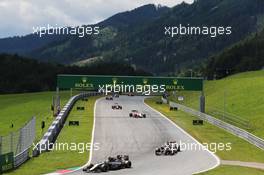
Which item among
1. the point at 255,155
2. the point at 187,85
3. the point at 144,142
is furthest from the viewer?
the point at 187,85

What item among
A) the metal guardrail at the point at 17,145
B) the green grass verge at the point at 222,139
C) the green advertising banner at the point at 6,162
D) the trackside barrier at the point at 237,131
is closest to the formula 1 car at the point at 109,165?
the green advertising banner at the point at 6,162

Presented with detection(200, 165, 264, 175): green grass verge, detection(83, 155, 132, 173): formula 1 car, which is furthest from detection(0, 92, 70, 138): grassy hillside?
detection(200, 165, 264, 175): green grass verge

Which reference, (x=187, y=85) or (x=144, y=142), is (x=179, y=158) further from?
(x=187, y=85)

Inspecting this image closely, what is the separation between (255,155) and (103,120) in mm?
29362

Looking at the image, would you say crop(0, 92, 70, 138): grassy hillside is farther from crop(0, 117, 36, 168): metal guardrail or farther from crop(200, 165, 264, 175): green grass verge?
crop(200, 165, 264, 175): green grass verge

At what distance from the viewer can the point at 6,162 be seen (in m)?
33.9

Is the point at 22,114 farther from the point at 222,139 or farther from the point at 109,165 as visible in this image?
the point at 109,165

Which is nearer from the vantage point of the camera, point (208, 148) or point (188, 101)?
point (208, 148)

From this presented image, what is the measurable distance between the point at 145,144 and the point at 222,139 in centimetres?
923

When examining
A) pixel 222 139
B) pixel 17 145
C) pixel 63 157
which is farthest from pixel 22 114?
pixel 17 145

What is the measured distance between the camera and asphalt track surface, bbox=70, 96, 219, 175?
36656mm

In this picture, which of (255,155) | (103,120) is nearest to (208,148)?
(255,155)

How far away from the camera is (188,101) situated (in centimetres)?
11100

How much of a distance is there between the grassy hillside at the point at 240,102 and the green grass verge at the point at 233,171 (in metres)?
18.8
